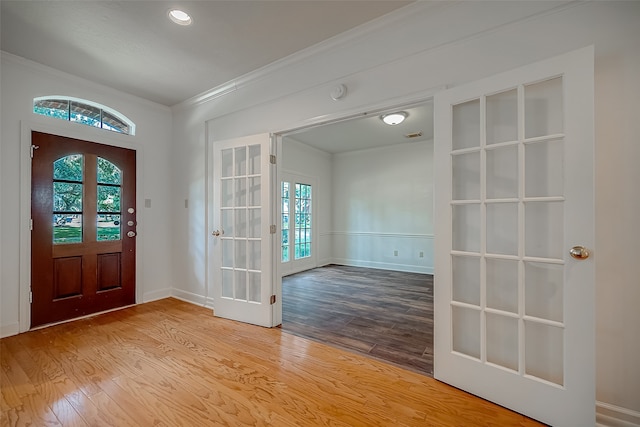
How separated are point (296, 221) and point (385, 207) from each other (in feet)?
6.58

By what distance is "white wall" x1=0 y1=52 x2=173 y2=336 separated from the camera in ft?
8.33

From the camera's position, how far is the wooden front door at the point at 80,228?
273 centimetres

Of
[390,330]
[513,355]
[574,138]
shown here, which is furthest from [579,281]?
[390,330]

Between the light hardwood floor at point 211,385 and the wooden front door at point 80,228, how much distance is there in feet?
1.57

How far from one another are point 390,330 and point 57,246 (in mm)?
3626

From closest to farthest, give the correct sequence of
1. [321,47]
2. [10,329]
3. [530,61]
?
[530,61] < [321,47] < [10,329]

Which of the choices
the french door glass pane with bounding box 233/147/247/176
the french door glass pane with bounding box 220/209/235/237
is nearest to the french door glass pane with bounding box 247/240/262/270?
the french door glass pane with bounding box 220/209/235/237

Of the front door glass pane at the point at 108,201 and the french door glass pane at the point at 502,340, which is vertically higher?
the front door glass pane at the point at 108,201

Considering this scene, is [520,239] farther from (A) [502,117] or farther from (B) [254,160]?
(B) [254,160]

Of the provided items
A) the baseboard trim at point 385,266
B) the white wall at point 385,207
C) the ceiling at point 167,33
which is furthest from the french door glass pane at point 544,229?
Answer: the baseboard trim at point 385,266

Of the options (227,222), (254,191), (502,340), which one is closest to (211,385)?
(227,222)

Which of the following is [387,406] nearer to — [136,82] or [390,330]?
[390,330]

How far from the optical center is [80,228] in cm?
299

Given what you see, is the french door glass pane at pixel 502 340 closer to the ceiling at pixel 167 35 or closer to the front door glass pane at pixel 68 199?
the ceiling at pixel 167 35
